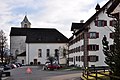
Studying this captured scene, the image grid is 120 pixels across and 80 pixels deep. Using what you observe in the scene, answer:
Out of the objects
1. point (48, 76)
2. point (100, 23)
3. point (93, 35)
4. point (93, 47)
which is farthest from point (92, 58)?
point (48, 76)

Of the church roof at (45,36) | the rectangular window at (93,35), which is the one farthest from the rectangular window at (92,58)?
the church roof at (45,36)

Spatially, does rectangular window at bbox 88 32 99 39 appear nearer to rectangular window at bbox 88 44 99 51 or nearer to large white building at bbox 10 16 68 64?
rectangular window at bbox 88 44 99 51

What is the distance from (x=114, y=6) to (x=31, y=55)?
314 feet

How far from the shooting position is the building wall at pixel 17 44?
137 metres

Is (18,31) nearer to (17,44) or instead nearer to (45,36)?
(17,44)

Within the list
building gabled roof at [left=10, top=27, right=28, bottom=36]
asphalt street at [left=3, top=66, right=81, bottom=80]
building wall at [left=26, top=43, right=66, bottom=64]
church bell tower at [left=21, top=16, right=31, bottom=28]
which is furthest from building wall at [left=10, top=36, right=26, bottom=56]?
asphalt street at [left=3, top=66, right=81, bottom=80]

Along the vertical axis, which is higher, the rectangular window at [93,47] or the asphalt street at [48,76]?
the rectangular window at [93,47]

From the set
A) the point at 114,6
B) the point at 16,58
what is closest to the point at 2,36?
the point at 16,58

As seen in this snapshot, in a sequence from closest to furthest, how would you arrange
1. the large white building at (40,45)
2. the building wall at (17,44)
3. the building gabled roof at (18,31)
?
1. the large white building at (40,45)
2. the building wall at (17,44)
3. the building gabled roof at (18,31)

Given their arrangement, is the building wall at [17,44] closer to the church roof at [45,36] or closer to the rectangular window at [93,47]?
Answer: the church roof at [45,36]

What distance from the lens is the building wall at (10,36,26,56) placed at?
137 m

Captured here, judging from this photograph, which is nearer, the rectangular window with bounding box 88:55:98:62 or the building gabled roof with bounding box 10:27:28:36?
the rectangular window with bounding box 88:55:98:62

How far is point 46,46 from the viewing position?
120750mm

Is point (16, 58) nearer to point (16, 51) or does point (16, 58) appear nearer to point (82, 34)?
point (16, 51)
